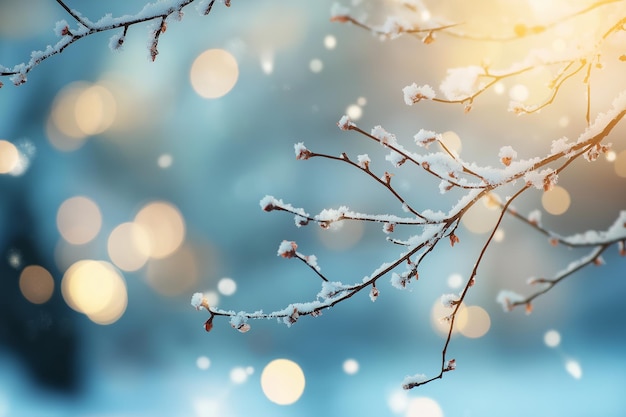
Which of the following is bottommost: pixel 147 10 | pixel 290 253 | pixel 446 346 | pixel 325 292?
pixel 446 346

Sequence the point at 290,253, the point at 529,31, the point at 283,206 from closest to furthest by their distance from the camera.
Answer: the point at 529,31
the point at 283,206
the point at 290,253

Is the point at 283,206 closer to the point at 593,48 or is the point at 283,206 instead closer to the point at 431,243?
the point at 431,243

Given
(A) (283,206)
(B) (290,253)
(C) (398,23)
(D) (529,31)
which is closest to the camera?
(D) (529,31)

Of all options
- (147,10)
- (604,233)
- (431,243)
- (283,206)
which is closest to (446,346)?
(431,243)

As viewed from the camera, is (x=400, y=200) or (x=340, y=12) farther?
(x=400, y=200)

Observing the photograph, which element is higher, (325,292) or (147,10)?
(147,10)

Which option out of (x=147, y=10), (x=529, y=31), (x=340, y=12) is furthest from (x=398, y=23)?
(x=147, y=10)
